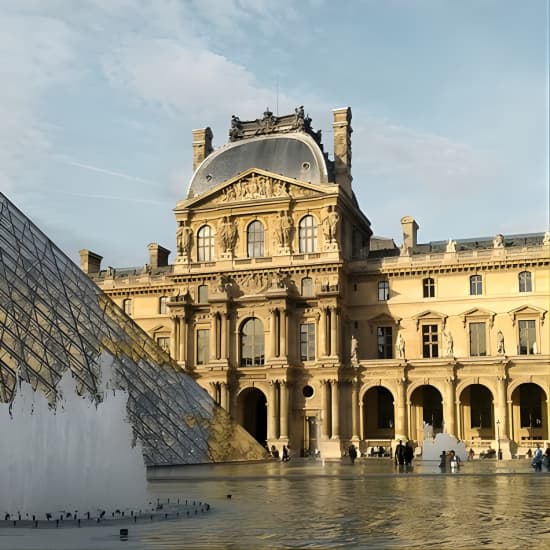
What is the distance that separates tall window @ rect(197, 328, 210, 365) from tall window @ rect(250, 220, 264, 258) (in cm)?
524

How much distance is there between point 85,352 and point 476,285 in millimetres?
32490

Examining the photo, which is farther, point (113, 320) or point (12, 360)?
point (113, 320)

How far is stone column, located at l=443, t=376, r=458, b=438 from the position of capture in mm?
47719

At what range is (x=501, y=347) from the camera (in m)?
47.4

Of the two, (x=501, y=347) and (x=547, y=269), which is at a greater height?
(x=547, y=269)

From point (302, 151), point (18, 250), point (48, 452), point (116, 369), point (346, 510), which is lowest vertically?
point (346, 510)

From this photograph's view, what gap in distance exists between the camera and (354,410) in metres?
49.8

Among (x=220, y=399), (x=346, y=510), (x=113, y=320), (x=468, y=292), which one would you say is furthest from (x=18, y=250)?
(x=468, y=292)

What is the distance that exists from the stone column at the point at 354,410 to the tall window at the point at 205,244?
1164cm

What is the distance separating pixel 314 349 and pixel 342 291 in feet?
11.8

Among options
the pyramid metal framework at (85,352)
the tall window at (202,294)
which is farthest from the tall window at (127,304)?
the pyramid metal framework at (85,352)

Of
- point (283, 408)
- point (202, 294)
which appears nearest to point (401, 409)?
point (283, 408)

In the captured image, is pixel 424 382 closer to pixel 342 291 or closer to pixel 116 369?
pixel 342 291

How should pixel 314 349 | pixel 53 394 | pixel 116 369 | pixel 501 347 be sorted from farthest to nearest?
pixel 314 349, pixel 501 347, pixel 116 369, pixel 53 394
